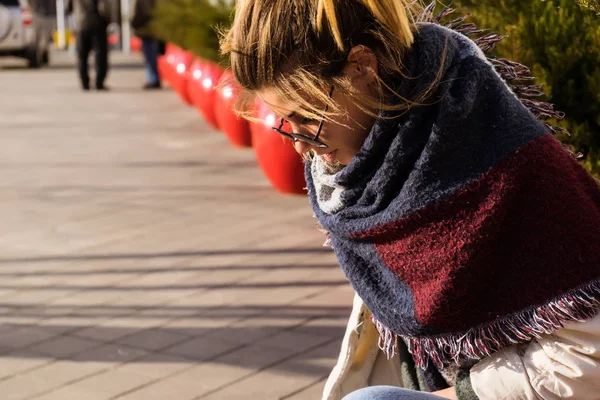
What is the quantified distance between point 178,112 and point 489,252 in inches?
447

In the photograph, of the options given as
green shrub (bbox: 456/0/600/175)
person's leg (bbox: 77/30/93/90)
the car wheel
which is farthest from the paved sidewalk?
the car wheel

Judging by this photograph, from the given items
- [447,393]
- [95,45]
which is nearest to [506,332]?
[447,393]

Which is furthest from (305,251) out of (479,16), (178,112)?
A: (178,112)

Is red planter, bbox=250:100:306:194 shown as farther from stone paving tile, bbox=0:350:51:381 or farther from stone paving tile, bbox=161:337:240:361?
stone paving tile, bbox=0:350:51:381

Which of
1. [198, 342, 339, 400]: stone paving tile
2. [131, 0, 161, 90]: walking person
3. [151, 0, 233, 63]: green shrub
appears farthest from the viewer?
[131, 0, 161, 90]: walking person

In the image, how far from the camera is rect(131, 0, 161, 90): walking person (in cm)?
1619

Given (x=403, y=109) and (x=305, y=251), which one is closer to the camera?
(x=403, y=109)

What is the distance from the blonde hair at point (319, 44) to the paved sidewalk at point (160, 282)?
1.95 metres

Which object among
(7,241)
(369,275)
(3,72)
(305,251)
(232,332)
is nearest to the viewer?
(369,275)

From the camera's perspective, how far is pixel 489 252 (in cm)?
170

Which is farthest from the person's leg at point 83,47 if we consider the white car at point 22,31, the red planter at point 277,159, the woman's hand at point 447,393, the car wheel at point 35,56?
the woman's hand at point 447,393

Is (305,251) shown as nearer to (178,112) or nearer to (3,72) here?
(178,112)

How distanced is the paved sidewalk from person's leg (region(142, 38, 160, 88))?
712 centimetres

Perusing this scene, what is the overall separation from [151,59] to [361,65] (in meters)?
15.2
